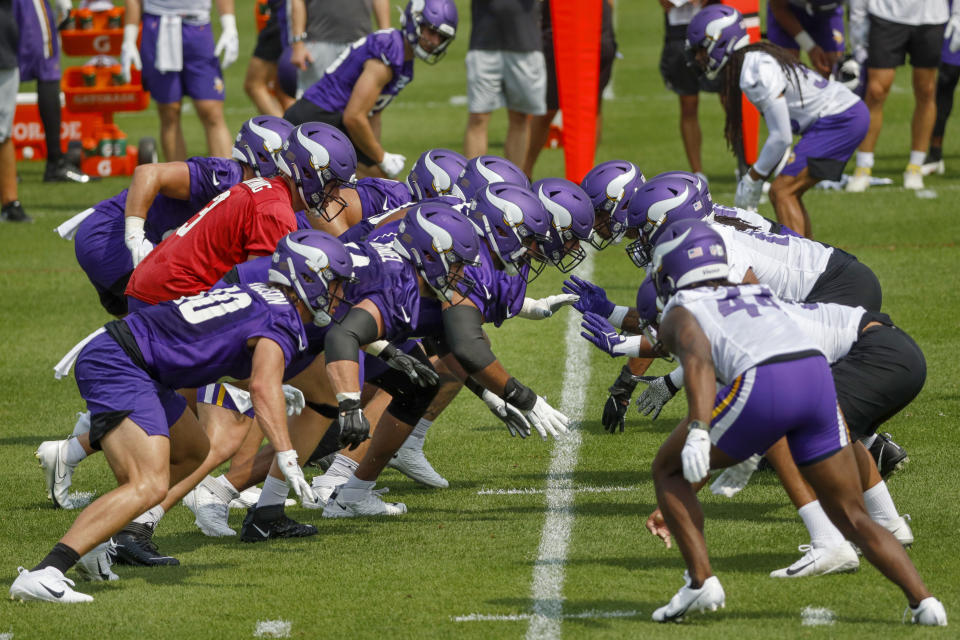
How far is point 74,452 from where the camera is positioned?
650 cm

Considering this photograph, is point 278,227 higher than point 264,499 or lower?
higher

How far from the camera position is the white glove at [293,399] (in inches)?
247

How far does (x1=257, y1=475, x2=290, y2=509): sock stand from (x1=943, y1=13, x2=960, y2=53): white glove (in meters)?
9.50

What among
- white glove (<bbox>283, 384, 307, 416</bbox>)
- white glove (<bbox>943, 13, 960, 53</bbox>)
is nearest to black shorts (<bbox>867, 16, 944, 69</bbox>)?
white glove (<bbox>943, 13, 960, 53</bbox>)

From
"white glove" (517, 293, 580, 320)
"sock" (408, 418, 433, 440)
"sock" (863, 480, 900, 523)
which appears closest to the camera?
"sock" (863, 480, 900, 523)

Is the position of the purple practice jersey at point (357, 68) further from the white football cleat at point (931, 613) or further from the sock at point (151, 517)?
the white football cleat at point (931, 613)

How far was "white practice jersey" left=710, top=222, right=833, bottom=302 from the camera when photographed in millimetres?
6438

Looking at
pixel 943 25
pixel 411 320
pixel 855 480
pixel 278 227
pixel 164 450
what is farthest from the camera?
pixel 943 25

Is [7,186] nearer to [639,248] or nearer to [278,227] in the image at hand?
[278,227]

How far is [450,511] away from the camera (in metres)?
6.72

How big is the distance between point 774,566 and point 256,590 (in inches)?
78.2

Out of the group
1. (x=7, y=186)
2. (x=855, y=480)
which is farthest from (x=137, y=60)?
(x=855, y=480)


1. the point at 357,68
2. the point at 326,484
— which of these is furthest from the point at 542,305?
the point at 357,68

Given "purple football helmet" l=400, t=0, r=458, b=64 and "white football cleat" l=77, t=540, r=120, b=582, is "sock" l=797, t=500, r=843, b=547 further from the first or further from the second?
"purple football helmet" l=400, t=0, r=458, b=64
